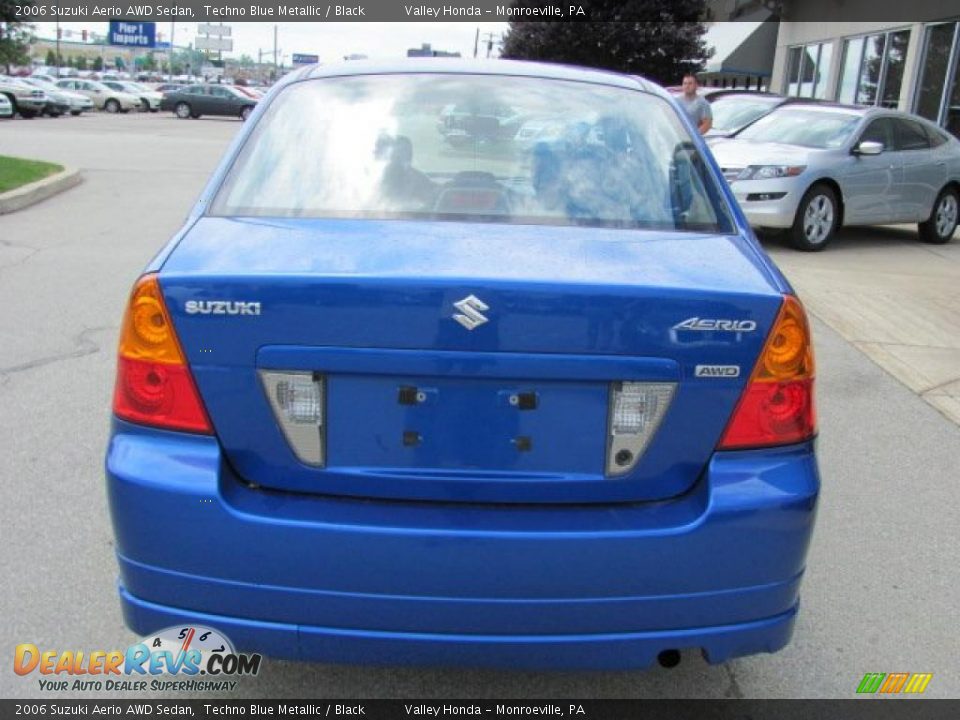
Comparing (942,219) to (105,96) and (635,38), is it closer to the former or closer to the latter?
(635,38)

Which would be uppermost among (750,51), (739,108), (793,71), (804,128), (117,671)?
(750,51)

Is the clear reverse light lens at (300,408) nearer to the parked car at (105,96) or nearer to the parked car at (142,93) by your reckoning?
the parked car at (105,96)

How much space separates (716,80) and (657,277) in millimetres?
35960

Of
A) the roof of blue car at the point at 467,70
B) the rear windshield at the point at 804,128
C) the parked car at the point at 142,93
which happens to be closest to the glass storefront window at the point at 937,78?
the rear windshield at the point at 804,128

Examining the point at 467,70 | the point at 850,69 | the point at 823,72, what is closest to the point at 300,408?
the point at 467,70

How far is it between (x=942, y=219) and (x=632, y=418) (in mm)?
11632

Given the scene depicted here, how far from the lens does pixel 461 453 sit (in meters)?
2.14

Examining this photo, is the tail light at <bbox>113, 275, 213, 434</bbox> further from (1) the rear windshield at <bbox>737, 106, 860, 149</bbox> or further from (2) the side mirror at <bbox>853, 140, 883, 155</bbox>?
(1) the rear windshield at <bbox>737, 106, 860, 149</bbox>

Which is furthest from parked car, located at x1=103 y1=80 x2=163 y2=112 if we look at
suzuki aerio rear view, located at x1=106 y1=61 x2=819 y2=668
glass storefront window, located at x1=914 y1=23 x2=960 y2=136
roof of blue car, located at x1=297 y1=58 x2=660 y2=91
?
suzuki aerio rear view, located at x1=106 y1=61 x2=819 y2=668

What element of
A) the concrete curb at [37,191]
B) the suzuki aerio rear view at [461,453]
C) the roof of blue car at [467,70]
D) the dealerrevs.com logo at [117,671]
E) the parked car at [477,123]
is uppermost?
the roof of blue car at [467,70]

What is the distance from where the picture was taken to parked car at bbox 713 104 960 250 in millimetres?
10336

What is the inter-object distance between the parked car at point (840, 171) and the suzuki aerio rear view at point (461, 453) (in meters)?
8.35

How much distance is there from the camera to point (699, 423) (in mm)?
2184

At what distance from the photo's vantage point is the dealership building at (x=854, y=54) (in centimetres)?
1752
